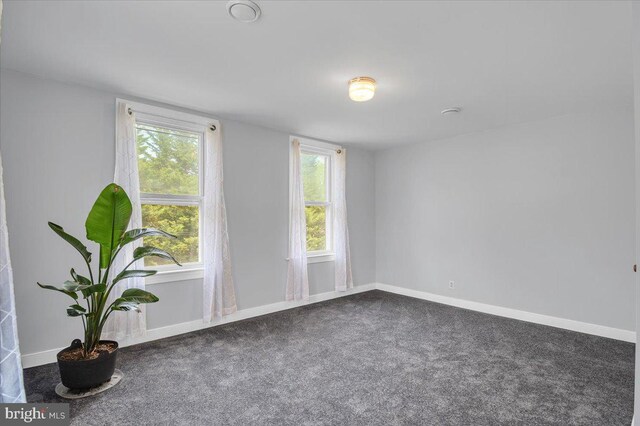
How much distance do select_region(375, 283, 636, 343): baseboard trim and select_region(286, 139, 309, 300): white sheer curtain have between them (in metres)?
1.81

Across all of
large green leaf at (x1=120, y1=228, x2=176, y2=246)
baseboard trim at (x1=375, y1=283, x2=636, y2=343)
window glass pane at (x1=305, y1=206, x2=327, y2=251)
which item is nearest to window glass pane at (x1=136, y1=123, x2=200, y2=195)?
large green leaf at (x1=120, y1=228, x2=176, y2=246)

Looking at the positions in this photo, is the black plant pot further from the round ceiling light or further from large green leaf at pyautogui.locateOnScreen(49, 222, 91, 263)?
the round ceiling light

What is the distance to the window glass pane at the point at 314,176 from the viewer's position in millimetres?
5070

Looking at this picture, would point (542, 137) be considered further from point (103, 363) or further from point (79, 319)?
point (79, 319)

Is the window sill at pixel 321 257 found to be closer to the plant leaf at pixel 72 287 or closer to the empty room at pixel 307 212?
the empty room at pixel 307 212

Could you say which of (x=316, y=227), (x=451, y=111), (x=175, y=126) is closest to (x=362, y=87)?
(x=451, y=111)

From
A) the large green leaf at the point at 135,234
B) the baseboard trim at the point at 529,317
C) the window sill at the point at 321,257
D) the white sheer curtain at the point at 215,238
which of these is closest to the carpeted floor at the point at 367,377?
the baseboard trim at the point at 529,317

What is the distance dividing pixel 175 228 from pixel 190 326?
43.1 inches

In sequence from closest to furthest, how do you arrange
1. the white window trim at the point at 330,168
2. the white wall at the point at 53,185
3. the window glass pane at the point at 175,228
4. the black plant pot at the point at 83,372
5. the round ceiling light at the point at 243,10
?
the round ceiling light at the point at 243,10 < the black plant pot at the point at 83,372 < the white wall at the point at 53,185 < the window glass pane at the point at 175,228 < the white window trim at the point at 330,168

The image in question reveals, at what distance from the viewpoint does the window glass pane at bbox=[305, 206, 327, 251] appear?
16.7 feet

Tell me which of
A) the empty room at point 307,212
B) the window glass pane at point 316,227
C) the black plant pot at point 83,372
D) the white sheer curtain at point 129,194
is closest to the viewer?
the empty room at point 307,212

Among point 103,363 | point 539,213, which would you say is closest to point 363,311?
point 539,213

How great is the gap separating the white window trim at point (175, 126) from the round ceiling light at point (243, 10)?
185cm

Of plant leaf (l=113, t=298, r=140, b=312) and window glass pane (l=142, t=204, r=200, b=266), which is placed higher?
window glass pane (l=142, t=204, r=200, b=266)
